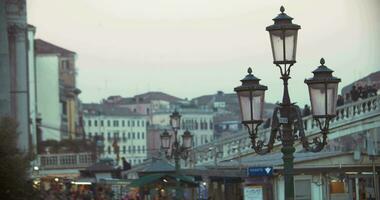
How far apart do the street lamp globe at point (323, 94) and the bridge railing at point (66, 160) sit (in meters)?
30.9

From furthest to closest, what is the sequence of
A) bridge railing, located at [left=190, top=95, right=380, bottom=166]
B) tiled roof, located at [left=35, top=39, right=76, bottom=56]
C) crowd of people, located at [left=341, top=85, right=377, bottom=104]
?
tiled roof, located at [left=35, top=39, right=76, bottom=56], crowd of people, located at [left=341, top=85, right=377, bottom=104], bridge railing, located at [left=190, top=95, right=380, bottom=166]

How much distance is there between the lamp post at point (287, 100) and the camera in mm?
7652

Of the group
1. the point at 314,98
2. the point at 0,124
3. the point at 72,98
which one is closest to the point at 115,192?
the point at 0,124

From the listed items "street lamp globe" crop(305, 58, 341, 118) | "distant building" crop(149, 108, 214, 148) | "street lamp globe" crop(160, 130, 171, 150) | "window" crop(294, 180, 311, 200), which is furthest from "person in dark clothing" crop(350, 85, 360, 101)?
"distant building" crop(149, 108, 214, 148)

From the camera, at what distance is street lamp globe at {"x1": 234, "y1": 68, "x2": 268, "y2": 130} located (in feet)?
26.2

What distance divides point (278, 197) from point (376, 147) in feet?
15.6

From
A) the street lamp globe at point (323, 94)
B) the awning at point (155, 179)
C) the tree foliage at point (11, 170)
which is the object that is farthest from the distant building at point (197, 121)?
the street lamp globe at point (323, 94)

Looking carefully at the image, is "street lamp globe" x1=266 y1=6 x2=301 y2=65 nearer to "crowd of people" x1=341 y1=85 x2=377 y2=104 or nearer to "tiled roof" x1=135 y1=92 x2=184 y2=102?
"crowd of people" x1=341 y1=85 x2=377 y2=104

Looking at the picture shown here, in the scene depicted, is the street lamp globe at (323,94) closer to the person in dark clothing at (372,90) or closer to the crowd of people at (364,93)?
the crowd of people at (364,93)

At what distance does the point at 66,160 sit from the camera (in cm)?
3891

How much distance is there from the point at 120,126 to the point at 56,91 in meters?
45.5

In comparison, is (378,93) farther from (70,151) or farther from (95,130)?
(95,130)

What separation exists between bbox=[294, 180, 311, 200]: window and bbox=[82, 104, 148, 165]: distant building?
72.2 m

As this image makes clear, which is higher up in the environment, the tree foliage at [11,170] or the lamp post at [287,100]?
the lamp post at [287,100]
